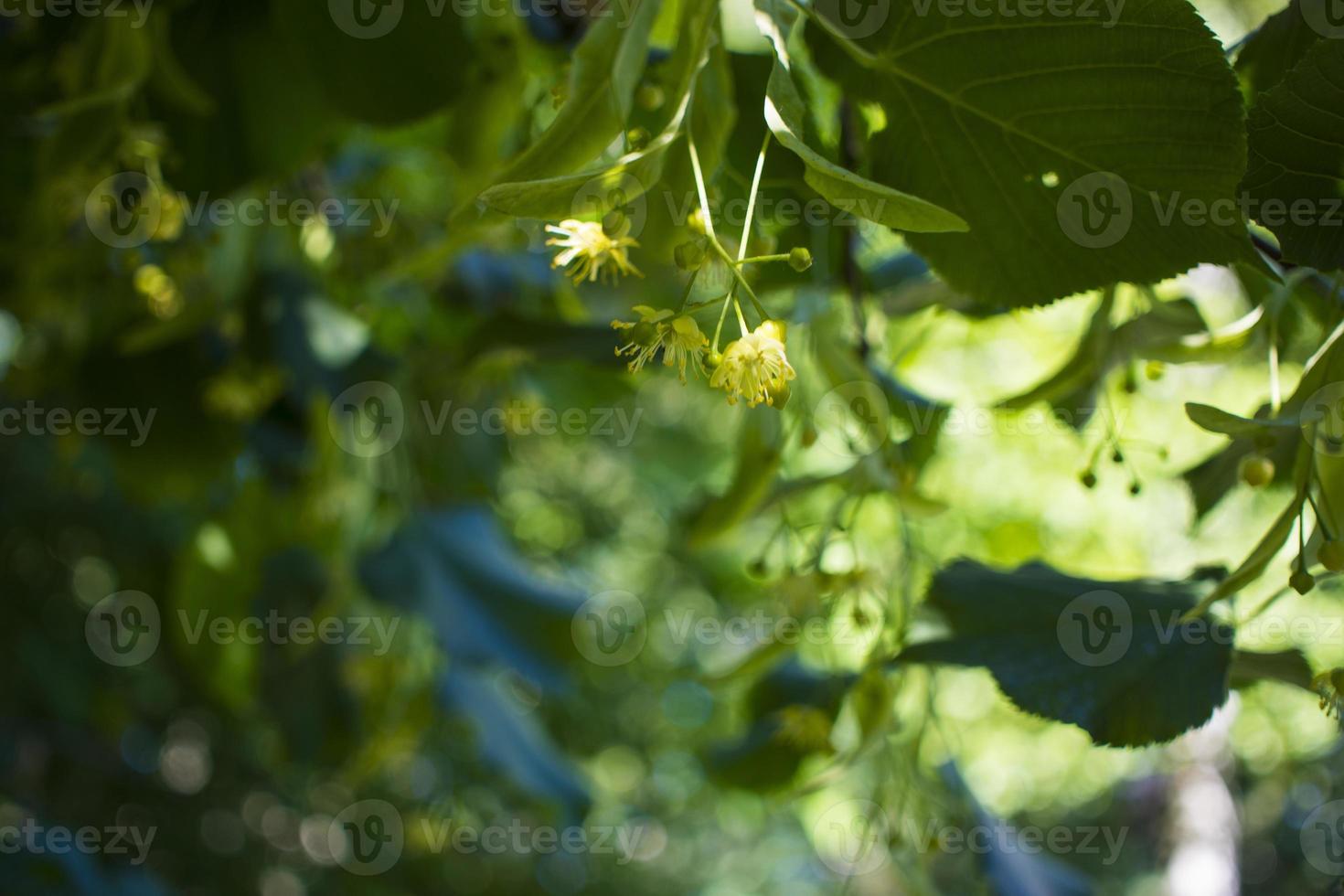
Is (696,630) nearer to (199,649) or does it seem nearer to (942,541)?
(942,541)

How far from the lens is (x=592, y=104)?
2.01 feet

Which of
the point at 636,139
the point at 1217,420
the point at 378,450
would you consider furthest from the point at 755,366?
the point at 378,450

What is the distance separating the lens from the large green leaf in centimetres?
63

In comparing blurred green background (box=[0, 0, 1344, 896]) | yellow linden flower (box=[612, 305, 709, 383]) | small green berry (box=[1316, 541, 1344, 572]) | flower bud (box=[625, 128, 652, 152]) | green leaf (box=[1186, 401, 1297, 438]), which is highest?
flower bud (box=[625, 128, 652, 152])

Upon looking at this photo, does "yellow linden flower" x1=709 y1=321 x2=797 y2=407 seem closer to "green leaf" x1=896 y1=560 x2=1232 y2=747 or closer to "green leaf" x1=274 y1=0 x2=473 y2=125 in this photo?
"green leaf" x1=896 y1=560 x2=1232 y2=747

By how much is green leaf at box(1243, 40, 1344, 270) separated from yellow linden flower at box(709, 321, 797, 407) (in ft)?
1.00

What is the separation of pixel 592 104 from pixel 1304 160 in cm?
41

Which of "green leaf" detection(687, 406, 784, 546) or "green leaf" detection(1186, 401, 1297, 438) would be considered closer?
"green leaf" detection(1186, 401, 1297, 438)

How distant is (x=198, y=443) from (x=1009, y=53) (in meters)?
1.36

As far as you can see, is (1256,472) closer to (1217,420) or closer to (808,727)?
(1217,420)

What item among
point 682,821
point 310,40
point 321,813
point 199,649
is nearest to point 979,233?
point 310,40

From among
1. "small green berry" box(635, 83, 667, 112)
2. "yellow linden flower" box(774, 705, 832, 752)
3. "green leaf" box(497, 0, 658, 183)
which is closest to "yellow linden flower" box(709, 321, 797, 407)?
"green leaf" box(497, 0, 658, 183)

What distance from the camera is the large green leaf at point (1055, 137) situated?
0.63m

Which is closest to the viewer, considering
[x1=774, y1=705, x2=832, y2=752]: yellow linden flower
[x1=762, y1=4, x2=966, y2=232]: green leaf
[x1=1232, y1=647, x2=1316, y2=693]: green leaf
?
[x1=762, y1=4, x2=966, y2=232]: green leaf
